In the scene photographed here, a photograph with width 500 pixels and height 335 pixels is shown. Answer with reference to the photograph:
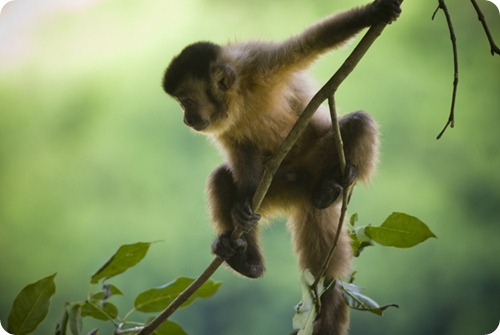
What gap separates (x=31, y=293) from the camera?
2.03m

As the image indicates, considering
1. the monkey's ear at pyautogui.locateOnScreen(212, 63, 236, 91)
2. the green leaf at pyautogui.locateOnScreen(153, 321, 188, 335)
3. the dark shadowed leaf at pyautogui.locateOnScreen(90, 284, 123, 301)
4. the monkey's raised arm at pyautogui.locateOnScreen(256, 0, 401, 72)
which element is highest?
the monkey's raised arm at pyautogui.locateOnScreen(256, 0, 401, 72)

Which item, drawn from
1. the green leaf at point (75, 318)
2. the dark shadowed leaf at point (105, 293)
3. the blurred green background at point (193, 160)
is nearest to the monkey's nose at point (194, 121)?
the blurred green background at point (193, 160)

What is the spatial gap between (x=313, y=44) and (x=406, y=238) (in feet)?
2.10

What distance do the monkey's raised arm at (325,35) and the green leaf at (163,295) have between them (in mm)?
737

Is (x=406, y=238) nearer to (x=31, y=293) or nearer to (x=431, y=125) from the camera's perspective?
(x=431, y=125)

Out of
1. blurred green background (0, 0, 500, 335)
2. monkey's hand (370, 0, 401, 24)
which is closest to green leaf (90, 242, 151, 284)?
blurred green background (0, 0, 500, 335)

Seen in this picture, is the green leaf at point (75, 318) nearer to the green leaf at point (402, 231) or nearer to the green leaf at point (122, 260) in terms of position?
the green leaf at point (122, 260)

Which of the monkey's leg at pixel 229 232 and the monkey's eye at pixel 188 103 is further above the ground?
the monkey's eye at pixel 188 103

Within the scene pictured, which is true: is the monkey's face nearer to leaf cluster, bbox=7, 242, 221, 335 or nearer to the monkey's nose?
the monkey's nose

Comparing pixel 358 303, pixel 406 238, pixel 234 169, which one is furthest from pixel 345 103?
pixel 358 303

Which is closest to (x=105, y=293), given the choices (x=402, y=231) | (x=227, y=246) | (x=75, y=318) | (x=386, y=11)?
(x=75, y=318)

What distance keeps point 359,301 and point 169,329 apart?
2.07ft

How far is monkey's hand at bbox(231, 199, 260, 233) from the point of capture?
215 cm

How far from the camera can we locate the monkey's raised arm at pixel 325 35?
6.22 ft
